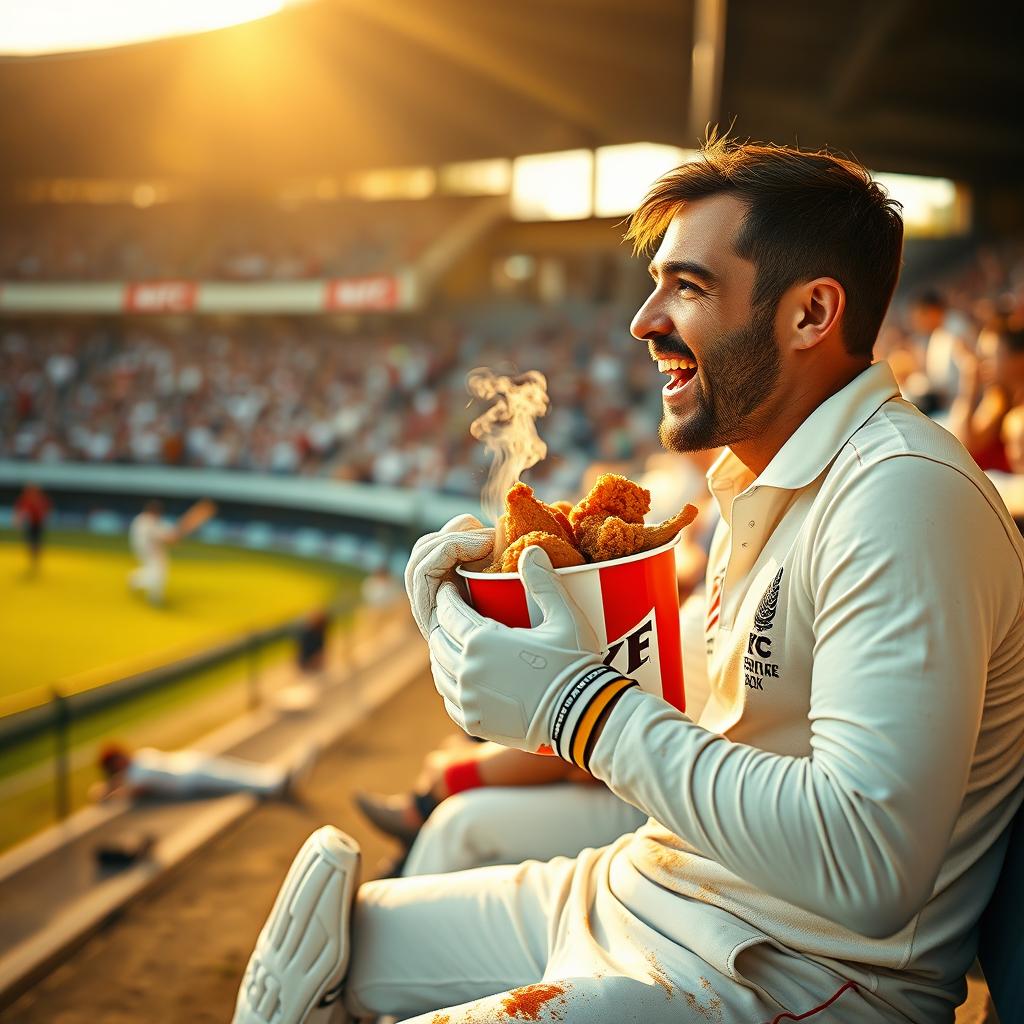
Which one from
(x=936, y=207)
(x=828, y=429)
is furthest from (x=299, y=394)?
(x=828, y=429)

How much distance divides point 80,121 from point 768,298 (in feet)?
88.0

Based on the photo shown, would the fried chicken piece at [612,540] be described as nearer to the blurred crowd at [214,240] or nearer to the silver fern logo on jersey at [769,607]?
the silver fern logo on jersey at [769,607]

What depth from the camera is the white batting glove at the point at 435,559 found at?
1.29 meters

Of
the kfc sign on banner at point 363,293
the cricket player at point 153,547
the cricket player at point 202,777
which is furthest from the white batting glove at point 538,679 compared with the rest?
the kfc sign on banner at point 363,293

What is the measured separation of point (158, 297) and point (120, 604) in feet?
54.2

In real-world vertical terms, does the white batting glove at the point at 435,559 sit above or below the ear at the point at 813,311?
below

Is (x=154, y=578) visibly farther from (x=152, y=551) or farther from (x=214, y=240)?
(x=214, y=240)

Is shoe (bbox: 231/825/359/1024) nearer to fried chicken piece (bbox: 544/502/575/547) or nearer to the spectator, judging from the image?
fried chicken piece (bbox: 544/502/575/547)

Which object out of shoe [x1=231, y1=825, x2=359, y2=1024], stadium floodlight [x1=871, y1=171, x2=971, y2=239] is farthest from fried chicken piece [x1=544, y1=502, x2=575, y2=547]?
stadium floodlight [x1=871, y1=171, x2=971, y2=239]

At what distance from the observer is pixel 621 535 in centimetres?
128

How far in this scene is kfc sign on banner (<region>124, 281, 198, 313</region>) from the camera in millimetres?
25594

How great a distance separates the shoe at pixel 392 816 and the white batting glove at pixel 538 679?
152cm

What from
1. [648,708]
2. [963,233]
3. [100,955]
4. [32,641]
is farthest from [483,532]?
[963,233]

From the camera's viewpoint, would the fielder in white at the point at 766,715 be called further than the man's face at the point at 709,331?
No
